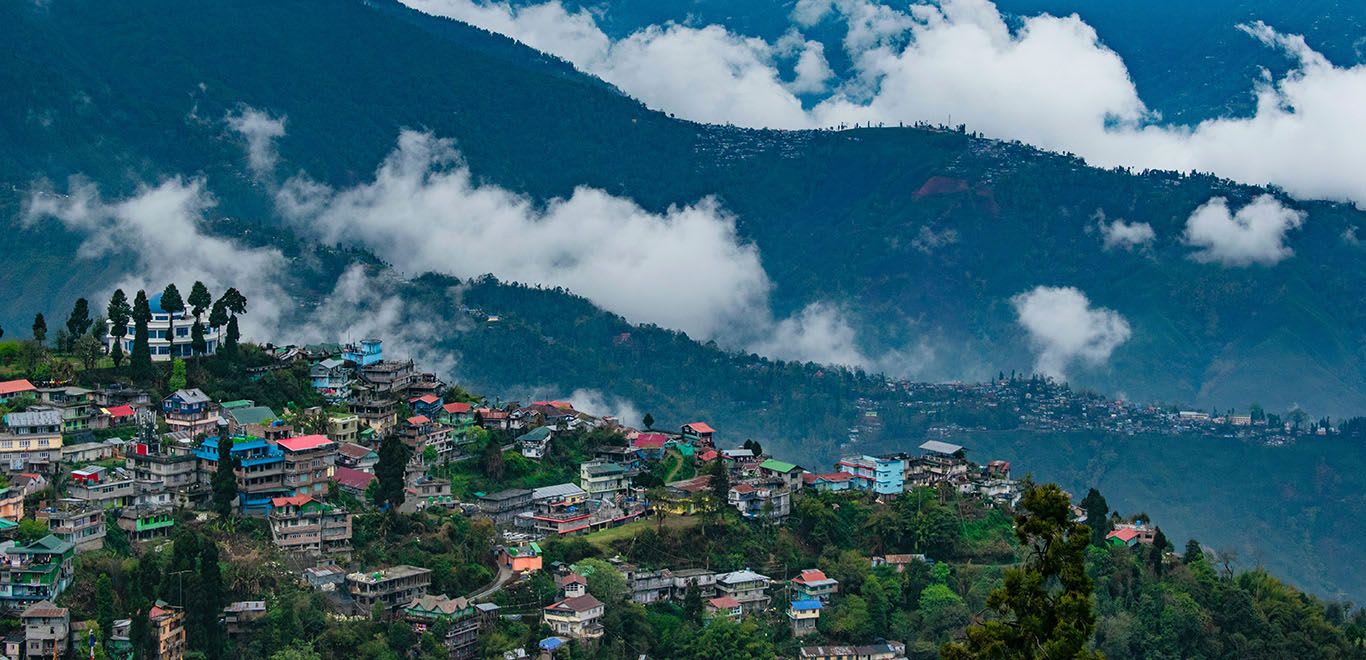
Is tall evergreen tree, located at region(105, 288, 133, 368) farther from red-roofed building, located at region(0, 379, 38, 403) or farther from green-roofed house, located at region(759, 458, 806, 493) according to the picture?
green-roofed house, located at region(759, 458, 806, 493)

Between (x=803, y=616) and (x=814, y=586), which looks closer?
(x=803, y=616)

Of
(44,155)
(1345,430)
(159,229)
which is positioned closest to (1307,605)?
(1345,430)

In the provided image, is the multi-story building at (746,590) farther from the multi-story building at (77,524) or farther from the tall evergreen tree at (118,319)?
the tall evergreen tree at (118,319)

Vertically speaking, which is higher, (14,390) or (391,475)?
(14,390)

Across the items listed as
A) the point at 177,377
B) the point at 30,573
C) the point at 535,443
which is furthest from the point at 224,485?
the point at 535,443

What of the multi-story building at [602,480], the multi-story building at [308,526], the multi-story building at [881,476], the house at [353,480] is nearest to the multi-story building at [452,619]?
the multi-story building at [308,526]

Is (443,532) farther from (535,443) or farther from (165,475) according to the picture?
(535,443)
